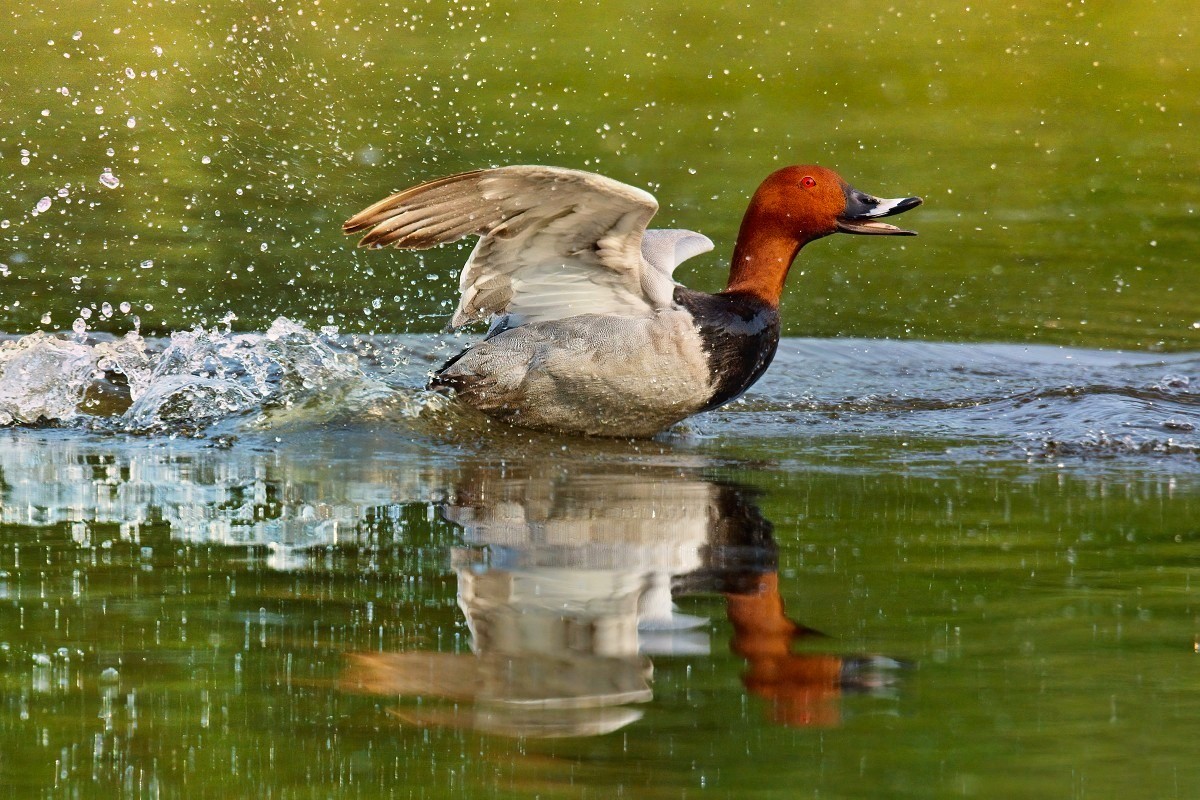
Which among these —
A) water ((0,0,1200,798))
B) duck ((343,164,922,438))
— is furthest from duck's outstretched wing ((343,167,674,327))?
water ((0,0,1200,798))

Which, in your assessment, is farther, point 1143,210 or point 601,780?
point 1143,210

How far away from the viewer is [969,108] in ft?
48.9

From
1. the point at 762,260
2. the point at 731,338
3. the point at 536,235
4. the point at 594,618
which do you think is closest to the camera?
the point at 594,618

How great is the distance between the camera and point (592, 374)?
654 cm

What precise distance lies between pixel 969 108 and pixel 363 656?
40.2 ft

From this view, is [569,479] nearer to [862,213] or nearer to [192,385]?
[192,385]

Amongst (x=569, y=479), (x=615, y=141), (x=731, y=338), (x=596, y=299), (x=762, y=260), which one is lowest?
(x=569, y=479)

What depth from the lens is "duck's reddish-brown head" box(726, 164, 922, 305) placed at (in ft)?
22.8

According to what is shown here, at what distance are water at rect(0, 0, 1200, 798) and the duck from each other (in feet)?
0.59

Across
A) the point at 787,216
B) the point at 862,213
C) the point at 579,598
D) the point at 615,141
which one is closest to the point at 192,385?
the point at 787,216

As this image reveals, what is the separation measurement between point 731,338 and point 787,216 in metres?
0.72

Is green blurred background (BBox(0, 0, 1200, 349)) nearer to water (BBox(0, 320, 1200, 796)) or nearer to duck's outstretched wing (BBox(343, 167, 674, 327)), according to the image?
duck's outstretched wing (BBox(343, 167, 674, 327))

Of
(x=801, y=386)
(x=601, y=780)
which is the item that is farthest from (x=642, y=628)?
(x=801, y=386)

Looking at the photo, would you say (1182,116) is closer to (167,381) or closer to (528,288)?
(528,288)
